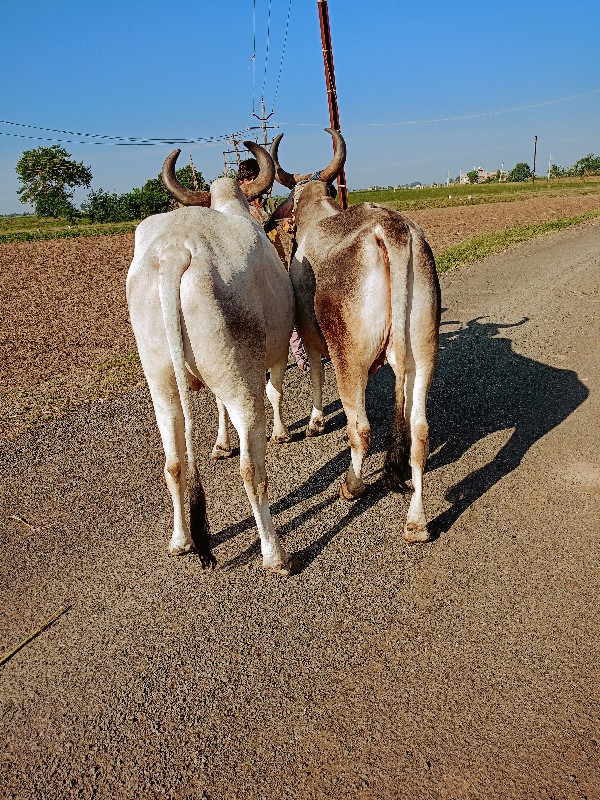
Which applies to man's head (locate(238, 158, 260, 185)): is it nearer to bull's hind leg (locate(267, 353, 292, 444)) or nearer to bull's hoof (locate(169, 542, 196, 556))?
bull's hind leg (locate(267, 353, 292, 444))

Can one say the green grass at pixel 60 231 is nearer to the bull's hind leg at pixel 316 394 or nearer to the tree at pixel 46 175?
the tree at pixel 46 175

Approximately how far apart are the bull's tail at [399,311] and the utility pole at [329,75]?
19.1 feet

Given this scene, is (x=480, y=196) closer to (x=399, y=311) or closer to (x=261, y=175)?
(x=261, y=175)

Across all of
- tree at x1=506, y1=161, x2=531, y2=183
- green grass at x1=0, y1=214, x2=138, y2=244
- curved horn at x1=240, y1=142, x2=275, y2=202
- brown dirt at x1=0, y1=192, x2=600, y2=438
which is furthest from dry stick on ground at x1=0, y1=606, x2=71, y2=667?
tree at x1=506, y1=161, x2=531, y2=183

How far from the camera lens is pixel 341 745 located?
284 centimetres

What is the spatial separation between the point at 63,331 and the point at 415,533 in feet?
29.7

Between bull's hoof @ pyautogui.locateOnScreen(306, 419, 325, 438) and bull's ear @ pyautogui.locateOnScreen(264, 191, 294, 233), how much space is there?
2.01 meters

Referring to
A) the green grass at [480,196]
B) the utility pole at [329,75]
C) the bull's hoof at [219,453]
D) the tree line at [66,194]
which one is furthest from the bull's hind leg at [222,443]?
the tree line at [66,194]

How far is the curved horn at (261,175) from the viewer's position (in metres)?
5.02

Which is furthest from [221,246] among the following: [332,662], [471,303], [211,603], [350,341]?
[471,303]

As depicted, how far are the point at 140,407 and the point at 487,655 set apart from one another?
4.91 metres

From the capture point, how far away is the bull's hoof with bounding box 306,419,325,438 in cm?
623

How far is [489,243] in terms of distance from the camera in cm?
1909

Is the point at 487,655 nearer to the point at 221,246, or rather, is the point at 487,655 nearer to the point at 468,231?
the point at 221,246
